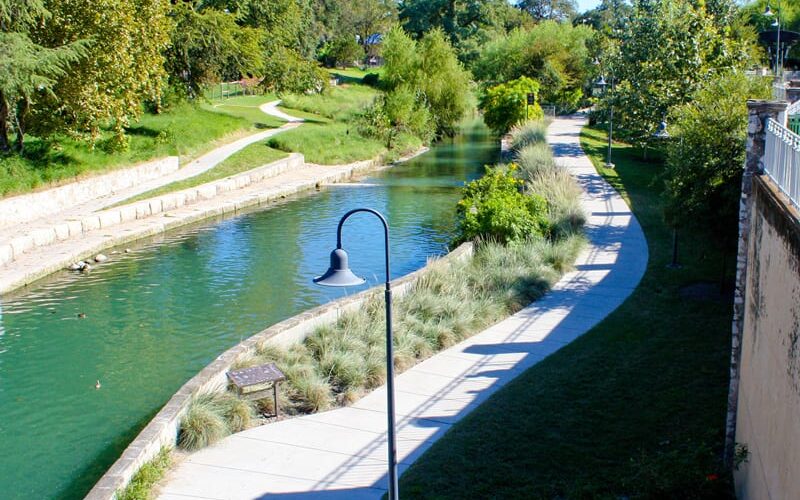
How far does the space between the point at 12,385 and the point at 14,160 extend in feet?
46.8

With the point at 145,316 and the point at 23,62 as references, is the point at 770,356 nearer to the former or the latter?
the point at 145,316

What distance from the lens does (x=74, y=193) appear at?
26.5 meters

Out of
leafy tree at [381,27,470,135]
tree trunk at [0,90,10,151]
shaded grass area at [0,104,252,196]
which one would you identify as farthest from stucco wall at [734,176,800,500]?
leafy tree at [381,27,470,135]

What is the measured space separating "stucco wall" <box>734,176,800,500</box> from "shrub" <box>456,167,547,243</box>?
1093cm

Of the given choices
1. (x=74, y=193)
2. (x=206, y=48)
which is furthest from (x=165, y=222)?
(x=206, y=48)

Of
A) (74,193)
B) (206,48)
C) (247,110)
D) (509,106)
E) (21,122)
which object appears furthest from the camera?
(247,110)

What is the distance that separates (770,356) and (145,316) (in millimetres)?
13156

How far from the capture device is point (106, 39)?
26.8 m

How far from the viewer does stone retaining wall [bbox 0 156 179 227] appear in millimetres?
23625

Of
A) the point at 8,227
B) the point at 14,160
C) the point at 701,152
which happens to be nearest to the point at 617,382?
the point at 701,152

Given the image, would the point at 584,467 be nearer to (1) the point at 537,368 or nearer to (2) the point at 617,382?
(2) the point at 617,382

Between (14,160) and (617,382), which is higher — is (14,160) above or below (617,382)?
above

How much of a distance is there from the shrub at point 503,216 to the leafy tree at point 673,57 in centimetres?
754

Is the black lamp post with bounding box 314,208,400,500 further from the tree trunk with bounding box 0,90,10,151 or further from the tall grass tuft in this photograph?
the tall grass tuft
